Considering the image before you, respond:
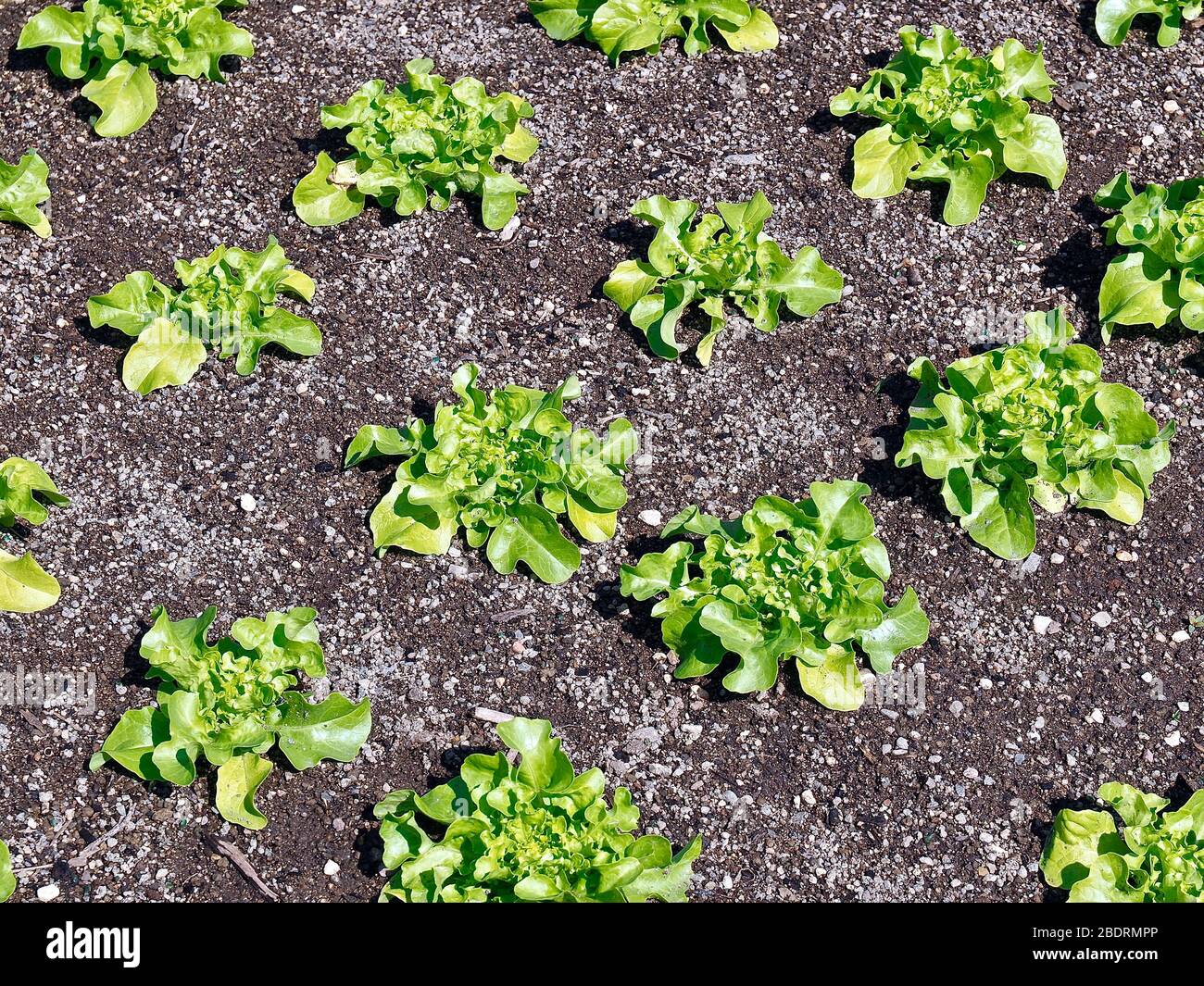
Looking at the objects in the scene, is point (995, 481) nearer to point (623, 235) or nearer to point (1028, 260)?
point (1028, 260)

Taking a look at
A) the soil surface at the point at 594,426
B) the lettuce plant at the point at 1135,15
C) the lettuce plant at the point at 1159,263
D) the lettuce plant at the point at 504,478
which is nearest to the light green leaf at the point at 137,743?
the soil surface at the point at 594,426

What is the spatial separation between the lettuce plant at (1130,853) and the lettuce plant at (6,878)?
3.18m

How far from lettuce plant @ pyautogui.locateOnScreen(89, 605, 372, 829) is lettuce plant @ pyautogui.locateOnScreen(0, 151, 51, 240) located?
6.25 feet

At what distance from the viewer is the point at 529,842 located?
370cm

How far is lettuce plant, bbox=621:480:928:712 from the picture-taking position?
3.99 metres

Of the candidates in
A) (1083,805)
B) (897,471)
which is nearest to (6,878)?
(897,471)

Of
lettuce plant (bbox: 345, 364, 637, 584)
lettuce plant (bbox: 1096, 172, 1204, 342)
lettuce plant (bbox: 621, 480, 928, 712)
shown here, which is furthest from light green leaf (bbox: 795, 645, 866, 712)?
lettuce plant (bbox: 1096, 172, 1204, 342)

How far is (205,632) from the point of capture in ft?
13.7

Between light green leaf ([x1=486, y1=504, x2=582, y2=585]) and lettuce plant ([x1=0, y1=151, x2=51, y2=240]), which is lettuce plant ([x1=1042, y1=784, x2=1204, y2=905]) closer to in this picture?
light green leaf ([x1=486, y1=504, x2=582, y2=585])

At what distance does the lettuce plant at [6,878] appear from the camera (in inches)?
151

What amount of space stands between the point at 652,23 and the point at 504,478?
7.50 ft

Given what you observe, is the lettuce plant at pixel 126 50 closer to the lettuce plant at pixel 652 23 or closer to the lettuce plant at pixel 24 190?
the lettuce plant at pixel 24 190

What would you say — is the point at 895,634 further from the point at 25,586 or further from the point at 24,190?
the point at 24,190

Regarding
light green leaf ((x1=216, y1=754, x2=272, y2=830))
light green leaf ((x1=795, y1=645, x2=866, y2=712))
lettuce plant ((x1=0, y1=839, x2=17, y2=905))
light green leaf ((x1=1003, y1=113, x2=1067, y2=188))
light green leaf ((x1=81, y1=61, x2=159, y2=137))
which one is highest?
light green leaf ((x1=1003, y1=113, x2=1067, y2=188))
